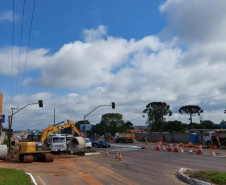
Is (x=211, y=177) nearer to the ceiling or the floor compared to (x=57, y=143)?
nearer to the floor

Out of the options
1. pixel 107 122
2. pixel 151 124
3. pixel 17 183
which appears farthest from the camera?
pixel 107 122

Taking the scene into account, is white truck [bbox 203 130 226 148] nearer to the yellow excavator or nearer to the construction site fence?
the construction site fence

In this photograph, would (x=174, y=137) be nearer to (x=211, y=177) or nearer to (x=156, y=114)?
(x=156, y=114)

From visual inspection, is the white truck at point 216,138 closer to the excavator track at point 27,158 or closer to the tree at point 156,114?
the excavator track at point 27,158

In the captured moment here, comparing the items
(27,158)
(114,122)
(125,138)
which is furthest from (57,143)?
(114,122)

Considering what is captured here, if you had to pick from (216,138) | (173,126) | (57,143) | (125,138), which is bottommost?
(125,138)

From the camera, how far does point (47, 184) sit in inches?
424

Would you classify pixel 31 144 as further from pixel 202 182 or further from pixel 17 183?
pixel 202 182

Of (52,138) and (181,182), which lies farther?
(52,138)

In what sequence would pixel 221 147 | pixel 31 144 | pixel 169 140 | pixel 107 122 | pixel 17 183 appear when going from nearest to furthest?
1. pixel 17 183
2. pixel 31 144
3. pixel 221 147
4. pixel 169 140
5. pixel 107 122

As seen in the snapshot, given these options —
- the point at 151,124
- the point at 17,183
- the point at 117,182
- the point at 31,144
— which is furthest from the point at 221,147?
the point at 151,124

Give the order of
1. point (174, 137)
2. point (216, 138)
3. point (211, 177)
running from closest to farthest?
1. point (211, 177)
2. point (216, 138)
3. point (174, 137)

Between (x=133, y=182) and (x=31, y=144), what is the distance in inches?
487

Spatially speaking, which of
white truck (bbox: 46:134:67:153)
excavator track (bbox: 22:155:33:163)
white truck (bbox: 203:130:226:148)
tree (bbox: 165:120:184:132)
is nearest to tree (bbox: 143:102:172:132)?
tree (bbox: 165:120:184:132)
